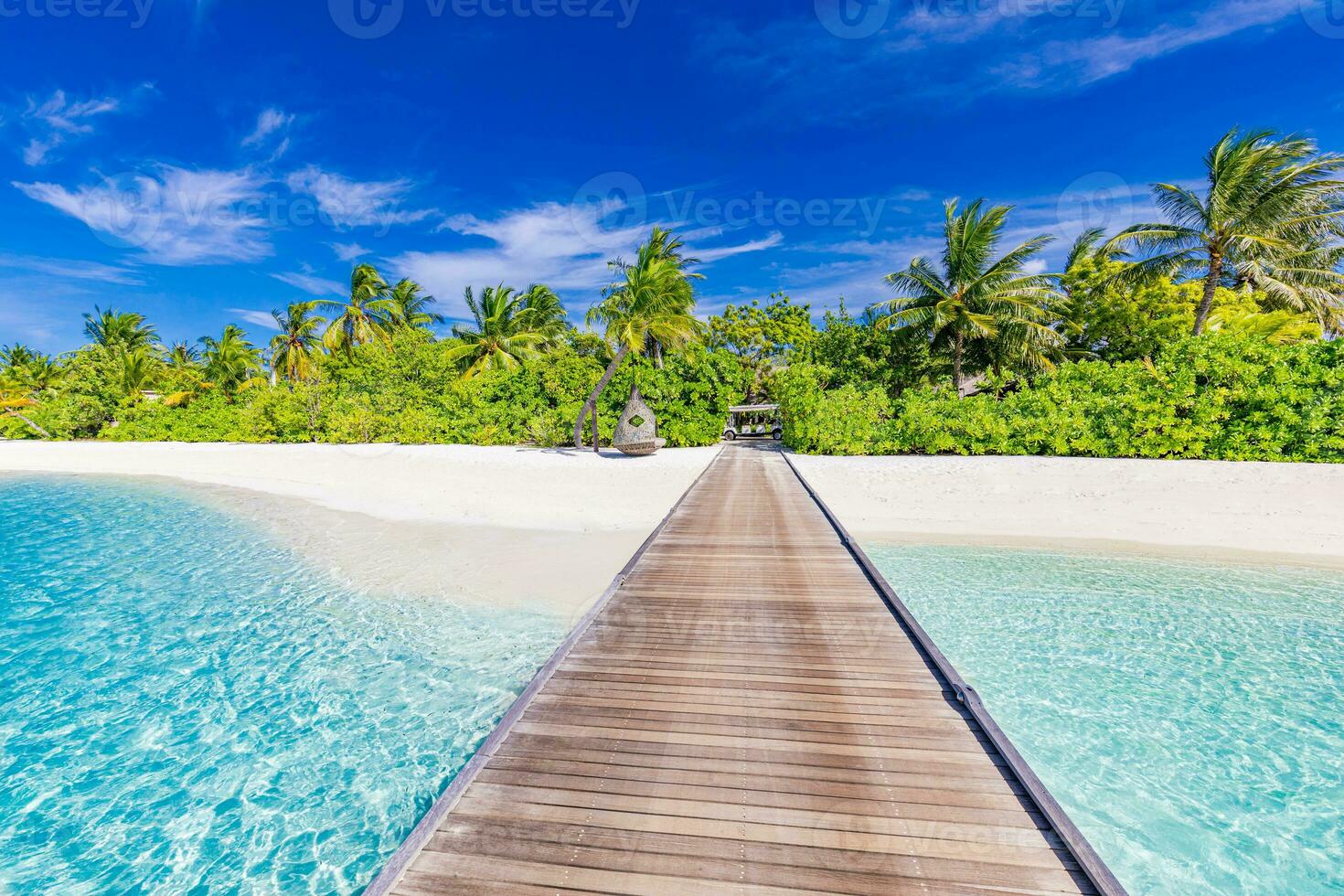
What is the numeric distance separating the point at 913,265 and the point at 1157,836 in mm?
22504

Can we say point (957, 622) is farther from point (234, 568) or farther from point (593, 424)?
point (593, 424)

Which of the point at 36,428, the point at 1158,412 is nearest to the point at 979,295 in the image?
the point at 1158,412

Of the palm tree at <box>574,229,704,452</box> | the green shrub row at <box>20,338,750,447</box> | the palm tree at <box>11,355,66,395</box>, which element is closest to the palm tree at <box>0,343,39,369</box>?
the palm tree at <box>11,355,66,395</box>

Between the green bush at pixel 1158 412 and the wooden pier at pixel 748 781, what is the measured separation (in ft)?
41.3

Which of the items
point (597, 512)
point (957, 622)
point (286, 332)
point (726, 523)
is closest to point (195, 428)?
point (286, 332)

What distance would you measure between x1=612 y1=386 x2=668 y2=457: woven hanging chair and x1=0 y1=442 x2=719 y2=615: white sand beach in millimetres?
625

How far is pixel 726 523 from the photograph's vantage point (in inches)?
338

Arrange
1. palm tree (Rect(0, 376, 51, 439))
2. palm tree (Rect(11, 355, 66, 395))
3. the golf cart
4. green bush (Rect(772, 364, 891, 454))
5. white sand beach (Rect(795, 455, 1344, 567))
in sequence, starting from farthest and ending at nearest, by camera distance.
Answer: palm tree (Rect(11, 355, 66, 395)) → palm tree (Rect(0, 376, 51, 439)) → the golf cart → green bush (Rect(772, 364, 891, 454)) → white sand beach (Rect(795, 455, 1344, 567))

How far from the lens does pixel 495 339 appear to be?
90.2ft

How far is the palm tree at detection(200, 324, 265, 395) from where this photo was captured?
33.6 m

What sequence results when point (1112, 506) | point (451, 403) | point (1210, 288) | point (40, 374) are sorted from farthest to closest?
point (40, 374)
point (451, 403)
point (1210, 288)
point (1112, 506)

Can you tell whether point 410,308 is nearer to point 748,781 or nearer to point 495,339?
point 495,339

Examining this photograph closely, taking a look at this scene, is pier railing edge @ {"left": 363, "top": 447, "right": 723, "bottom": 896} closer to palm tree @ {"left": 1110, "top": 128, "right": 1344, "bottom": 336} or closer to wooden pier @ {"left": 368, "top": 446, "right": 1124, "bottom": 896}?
wooden pier @ {"left": 368, "top": 446, "right": 1124, "bottom": 896}

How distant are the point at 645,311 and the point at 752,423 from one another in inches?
486
